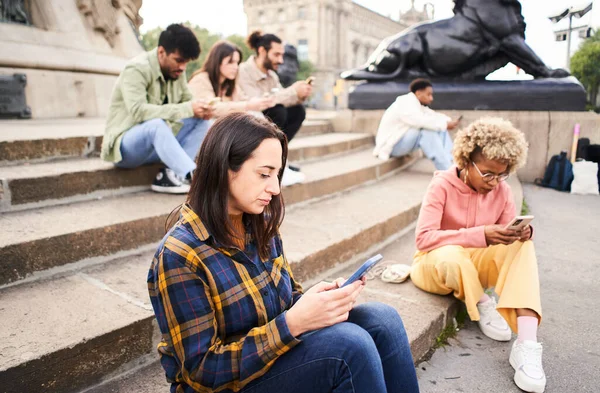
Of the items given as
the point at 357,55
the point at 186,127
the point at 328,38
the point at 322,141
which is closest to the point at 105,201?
the point at 186,127

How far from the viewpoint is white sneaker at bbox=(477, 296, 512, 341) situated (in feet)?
8.39

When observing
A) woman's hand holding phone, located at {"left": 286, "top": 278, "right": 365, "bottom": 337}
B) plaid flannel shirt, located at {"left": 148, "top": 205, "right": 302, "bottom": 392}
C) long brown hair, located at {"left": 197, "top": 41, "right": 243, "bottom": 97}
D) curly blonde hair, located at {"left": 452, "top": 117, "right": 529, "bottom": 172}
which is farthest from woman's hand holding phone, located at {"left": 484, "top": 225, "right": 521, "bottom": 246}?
long brown hair, located at {"left": 197, "top": 41, "right": 243, "bottom": 97}

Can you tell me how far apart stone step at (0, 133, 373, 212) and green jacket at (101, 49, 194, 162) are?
6.6 inches

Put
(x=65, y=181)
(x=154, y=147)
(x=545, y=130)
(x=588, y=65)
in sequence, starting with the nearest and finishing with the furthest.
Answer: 1. (x=65, y=181)
2. (x=154, y=147)
3. (x=545, y=130)
4. (x=588, y=65)

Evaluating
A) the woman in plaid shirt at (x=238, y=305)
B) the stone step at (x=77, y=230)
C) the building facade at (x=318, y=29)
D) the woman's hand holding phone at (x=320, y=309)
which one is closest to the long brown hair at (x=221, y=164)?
the woman in plaid shirt at (x=238, y=305)

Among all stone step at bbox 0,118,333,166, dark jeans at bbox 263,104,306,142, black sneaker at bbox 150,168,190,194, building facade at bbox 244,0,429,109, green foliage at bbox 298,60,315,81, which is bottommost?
black sneaker at bbox 150,168,190,194

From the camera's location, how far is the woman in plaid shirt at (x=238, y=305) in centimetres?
127

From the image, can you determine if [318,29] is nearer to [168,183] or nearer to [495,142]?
[168,183]

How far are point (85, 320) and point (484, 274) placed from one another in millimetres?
2053

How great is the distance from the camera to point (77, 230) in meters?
2.52

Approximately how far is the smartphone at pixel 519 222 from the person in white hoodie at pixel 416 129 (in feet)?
12.1

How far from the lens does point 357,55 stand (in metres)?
66.2

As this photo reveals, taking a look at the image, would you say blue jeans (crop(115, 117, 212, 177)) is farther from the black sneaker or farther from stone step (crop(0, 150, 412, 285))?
stone step (crop(0, 150, 412, 285))

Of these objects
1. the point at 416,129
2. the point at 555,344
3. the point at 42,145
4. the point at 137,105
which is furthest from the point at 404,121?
the point at 42,145
